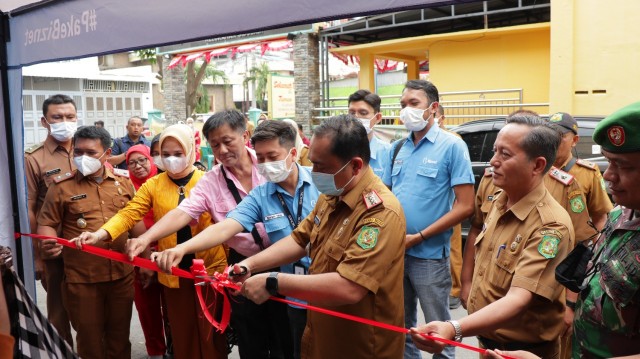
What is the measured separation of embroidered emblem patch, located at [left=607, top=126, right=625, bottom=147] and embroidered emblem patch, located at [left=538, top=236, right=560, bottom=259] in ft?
2.17

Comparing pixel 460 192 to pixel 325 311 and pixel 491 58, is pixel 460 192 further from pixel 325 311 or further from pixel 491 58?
pixel 491 58

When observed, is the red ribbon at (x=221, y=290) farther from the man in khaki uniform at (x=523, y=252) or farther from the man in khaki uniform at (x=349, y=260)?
Result: the man in khaki uniform at (x=523, y=252)

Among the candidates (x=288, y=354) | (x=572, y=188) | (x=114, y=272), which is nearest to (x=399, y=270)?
(x=288, y=354)

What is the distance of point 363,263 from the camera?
89.4 inches

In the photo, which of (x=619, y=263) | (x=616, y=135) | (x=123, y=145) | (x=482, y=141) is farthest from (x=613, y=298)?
(x=123, y=145)

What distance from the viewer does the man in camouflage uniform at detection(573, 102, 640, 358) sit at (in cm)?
174

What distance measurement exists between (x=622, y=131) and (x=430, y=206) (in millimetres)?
1992

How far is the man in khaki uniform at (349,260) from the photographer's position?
2279mm

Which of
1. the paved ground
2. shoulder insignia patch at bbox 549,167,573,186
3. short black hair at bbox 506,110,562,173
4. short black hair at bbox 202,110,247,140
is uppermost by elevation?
short black hair at bbox 202,110,247,140

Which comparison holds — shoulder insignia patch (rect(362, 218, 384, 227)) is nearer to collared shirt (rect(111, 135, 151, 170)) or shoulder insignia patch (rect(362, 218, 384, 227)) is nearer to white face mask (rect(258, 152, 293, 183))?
white face mask (rect(258, 152, 293, 183))

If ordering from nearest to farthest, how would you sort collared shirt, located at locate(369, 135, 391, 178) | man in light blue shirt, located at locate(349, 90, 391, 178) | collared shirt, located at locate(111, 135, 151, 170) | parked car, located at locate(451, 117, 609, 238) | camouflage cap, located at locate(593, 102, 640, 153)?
camouflage cap, located at locate(593, 102, 640, 153) < collared shirt, located at locate(369, 135, 391, 178) < man in light blue shirt, located at locate(349, 90, 391, 178) < parked car, located at locate(451, 117, 609, 238) < collared shirt, located at locate(111, 135, 151, 170)

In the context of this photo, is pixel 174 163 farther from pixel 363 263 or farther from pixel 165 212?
pixel 363 263

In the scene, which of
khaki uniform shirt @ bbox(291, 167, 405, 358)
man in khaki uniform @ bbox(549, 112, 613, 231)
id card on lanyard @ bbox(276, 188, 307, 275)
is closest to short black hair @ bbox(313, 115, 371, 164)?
khaki uniform shirt @ bbox(291, 167, 405, 358)

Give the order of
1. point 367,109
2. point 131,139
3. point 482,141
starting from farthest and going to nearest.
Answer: point 131,139 → point 482,141 → point 367,109
